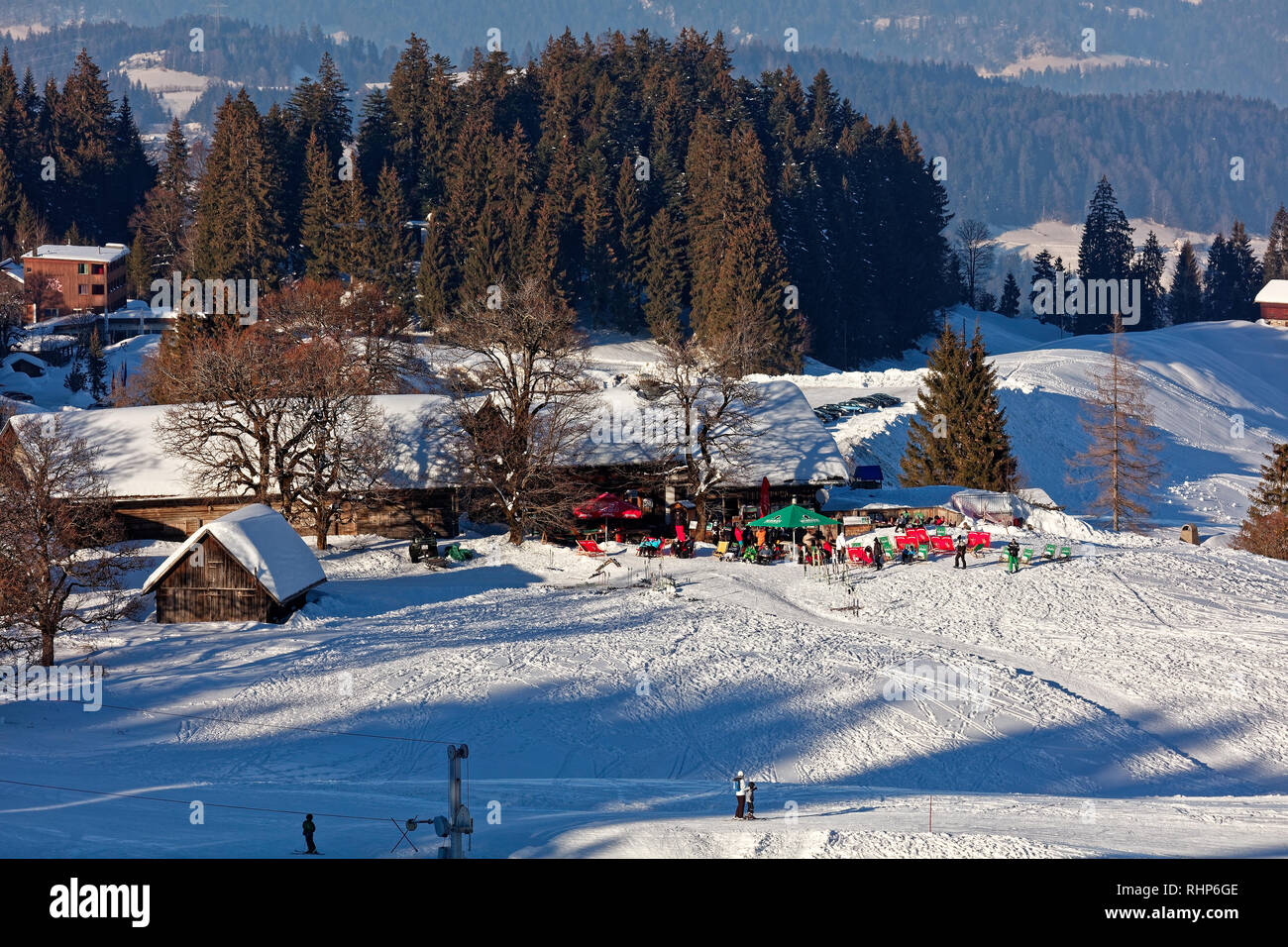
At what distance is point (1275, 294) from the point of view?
111250 mm

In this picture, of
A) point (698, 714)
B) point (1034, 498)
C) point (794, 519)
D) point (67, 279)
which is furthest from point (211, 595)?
point (67, 279)

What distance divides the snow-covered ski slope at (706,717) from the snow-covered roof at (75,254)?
60.2 m

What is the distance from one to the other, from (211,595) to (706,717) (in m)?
13.7

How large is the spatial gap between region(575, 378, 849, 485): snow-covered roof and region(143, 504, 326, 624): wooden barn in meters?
12.0

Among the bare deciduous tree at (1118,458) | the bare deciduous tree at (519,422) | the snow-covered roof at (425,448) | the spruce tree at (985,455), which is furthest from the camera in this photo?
the spruce tree at (985,455)

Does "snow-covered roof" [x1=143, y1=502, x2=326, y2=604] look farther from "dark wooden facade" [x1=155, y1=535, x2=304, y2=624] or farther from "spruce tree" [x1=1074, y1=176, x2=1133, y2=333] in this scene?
"spruce tree" [x1=1074, y1=176, x2=1133, y2=333]

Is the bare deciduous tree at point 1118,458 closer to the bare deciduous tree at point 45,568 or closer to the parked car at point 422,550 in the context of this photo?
the parked car at point 422,550

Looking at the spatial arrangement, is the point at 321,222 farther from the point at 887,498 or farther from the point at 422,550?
the point at 887,498

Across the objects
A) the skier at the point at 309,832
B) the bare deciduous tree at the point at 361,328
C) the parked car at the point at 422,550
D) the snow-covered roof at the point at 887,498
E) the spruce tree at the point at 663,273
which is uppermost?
the spruce tree at the point at 663,273

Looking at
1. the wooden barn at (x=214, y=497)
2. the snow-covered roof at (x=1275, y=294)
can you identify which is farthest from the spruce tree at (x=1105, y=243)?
the wooden barn at (x=214, y=497)

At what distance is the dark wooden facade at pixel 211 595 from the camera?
3509cm

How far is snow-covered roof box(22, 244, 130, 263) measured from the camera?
297 feet

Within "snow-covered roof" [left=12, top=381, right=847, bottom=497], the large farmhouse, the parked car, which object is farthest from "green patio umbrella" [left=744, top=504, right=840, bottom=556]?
the parked car
